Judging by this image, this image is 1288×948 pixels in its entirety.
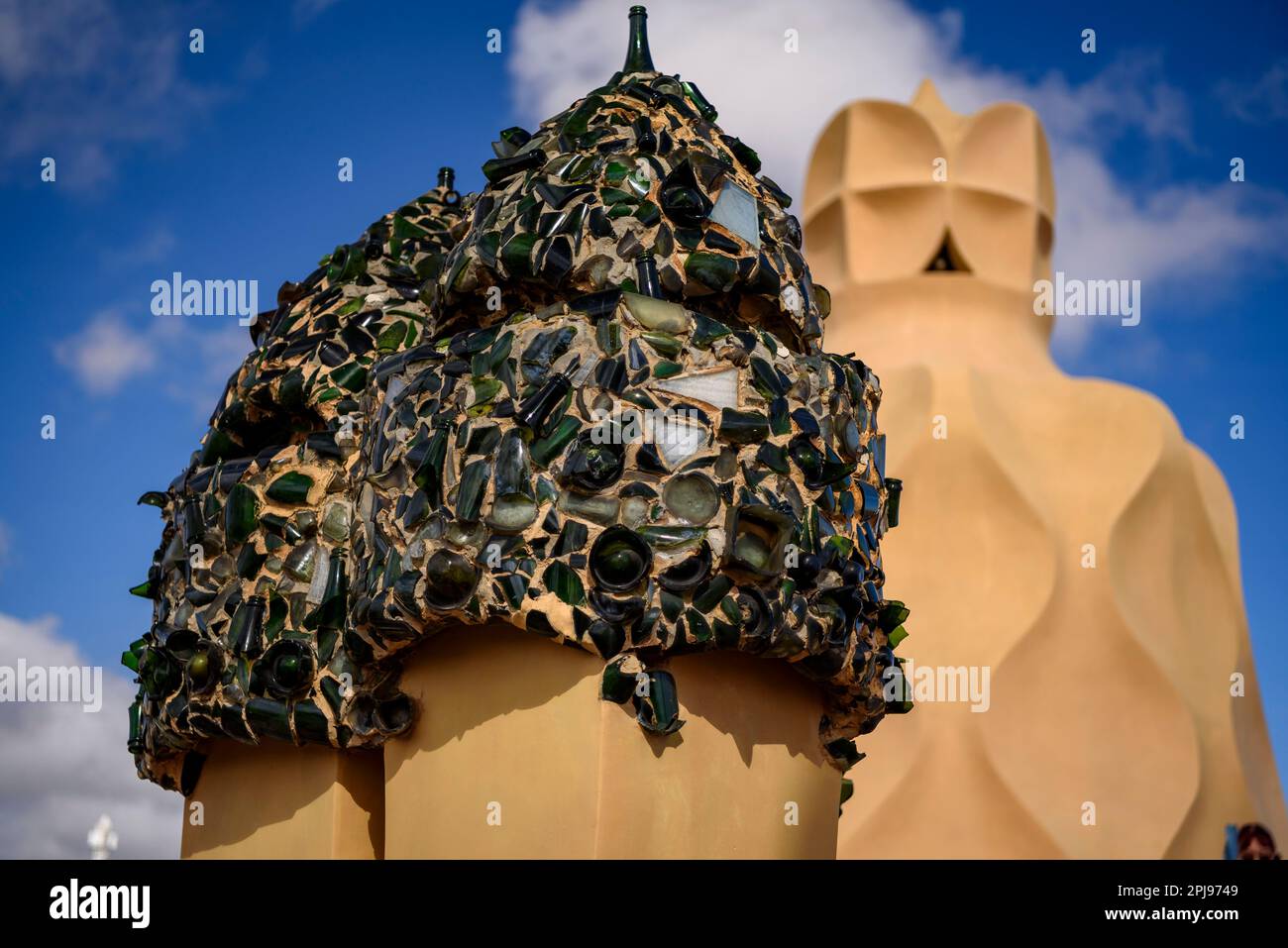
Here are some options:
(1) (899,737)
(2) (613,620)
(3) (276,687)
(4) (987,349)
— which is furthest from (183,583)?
(4) (987,349)

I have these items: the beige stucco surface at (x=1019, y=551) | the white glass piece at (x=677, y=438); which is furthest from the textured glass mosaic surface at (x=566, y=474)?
the beige stucco surface at (x=1019, y=551)

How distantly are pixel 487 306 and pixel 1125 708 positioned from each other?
29.8 ft

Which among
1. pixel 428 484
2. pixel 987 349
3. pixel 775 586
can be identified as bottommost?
pixel 775 586

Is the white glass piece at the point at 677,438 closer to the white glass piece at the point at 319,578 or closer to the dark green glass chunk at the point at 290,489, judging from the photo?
the white glass piece at the point at 319,578

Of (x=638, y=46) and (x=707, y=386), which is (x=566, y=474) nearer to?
(x=707, y=386)

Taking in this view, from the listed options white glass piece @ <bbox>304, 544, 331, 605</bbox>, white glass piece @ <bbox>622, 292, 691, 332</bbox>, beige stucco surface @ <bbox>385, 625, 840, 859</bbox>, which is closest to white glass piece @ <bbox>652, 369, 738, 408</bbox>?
white glass piece @ <bbox>622, 292, 691, 332</bbox>

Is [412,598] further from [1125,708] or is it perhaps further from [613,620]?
[1125,708]

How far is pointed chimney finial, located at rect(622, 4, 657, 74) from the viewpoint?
510 centimetres

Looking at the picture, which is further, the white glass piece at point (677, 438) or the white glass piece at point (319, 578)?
the white glass piece at point (319, 578)

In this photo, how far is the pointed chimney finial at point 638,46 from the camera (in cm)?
510

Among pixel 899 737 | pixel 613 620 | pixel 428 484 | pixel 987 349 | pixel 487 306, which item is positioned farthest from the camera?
pixel 987 349

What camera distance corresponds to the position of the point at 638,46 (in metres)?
5.14

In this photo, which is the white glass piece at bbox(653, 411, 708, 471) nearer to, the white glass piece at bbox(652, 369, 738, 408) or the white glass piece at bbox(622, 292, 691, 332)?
the white glass piece at bbox(652, 369, 738, 408)
